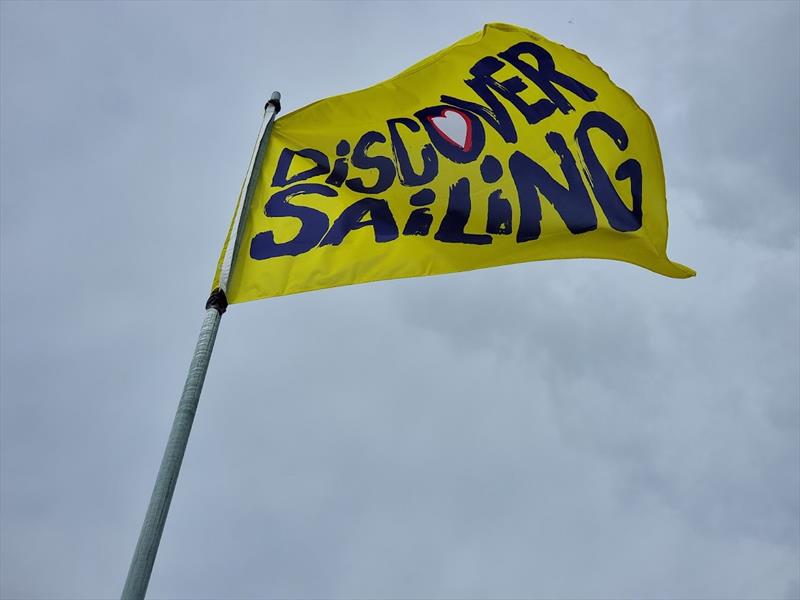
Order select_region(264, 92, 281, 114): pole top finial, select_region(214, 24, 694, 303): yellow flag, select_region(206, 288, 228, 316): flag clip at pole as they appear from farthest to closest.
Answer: select_region(264, 92, 281, 114): pole top finial
select_region(214, 24, 694, 303): yellow flag
select_region(206, 288, 228, 316): flag clip at pole

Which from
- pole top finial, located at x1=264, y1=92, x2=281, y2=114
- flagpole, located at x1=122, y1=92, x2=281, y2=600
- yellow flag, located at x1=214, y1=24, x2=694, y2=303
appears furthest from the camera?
pole top finial, located at x1=264, y1=92, x2=281, y2=114

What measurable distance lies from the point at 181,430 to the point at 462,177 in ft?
20.5

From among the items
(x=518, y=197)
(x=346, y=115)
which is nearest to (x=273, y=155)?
(x=346, y=115)

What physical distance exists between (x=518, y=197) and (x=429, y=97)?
2333mm

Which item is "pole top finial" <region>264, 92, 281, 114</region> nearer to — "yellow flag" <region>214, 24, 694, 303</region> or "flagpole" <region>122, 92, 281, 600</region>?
"yellow flag" <region>214, 24, 694, 303</region>

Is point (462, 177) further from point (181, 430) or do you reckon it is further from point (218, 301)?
point (181, 430)

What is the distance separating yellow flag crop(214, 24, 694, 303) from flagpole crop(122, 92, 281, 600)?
22cm

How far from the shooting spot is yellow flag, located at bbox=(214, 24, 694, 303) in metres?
10.9

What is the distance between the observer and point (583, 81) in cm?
1480

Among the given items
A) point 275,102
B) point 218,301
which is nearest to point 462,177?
point 275,102

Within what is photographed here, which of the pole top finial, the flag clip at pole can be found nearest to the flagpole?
the flag clip at pole

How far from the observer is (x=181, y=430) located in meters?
7.93

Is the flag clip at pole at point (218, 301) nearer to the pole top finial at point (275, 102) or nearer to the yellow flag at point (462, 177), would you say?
the yellow flag at point (462, 177)

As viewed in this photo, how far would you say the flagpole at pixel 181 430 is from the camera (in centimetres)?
693
